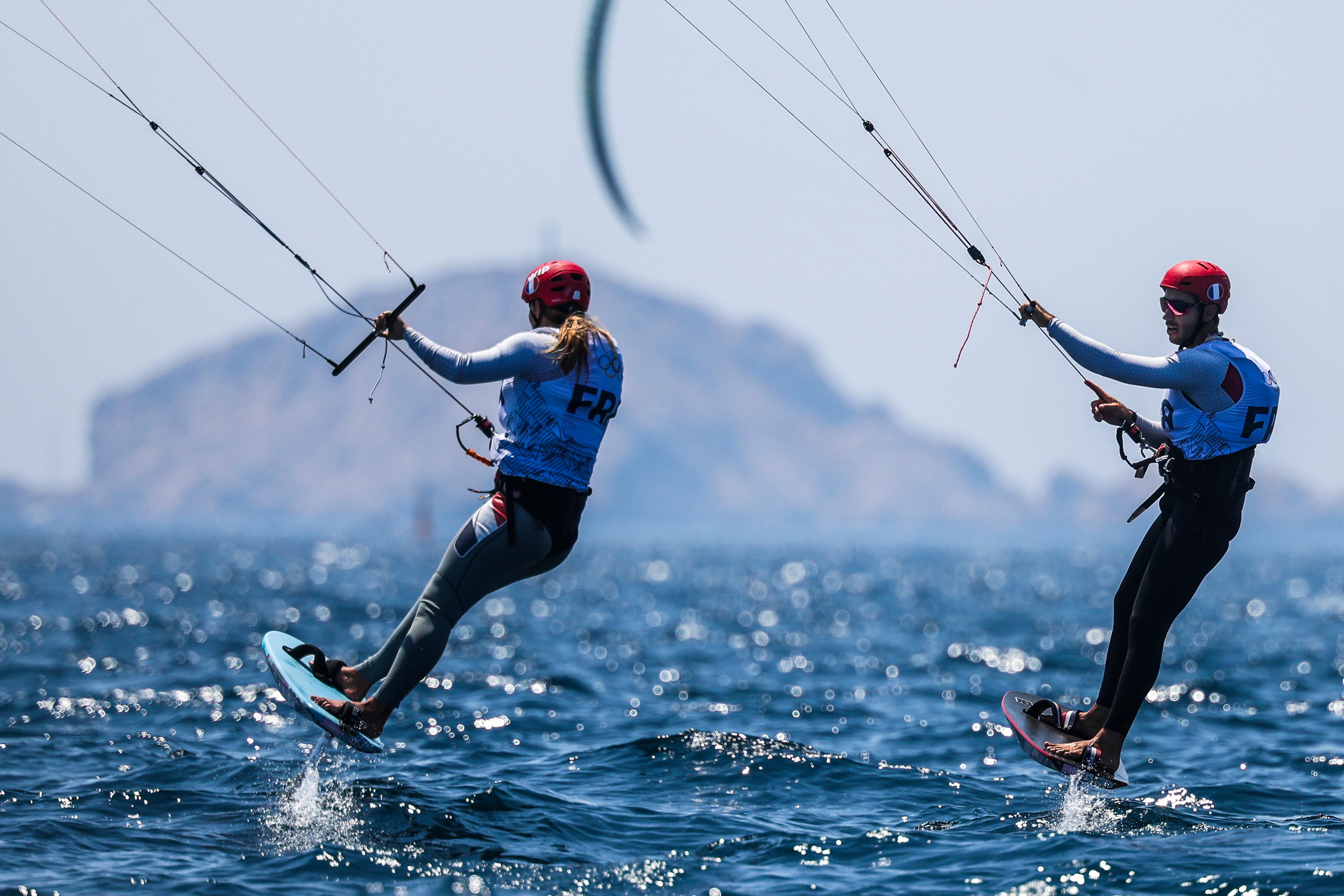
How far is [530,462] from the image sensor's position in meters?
8.14

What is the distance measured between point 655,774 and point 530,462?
3359mm

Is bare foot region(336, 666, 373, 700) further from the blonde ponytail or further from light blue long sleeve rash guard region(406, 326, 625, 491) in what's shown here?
the blonde ponytail

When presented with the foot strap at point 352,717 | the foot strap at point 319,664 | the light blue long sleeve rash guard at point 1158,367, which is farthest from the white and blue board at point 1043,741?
the foot strap at point 319,664

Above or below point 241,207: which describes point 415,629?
below

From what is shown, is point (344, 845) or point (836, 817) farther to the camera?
point (836, 817)

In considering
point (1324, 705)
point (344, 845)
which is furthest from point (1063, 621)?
Answer: point (344, 845)

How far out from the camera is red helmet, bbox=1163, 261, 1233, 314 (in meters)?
8.20

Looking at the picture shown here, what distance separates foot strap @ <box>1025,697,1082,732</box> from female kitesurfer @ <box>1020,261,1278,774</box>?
408mm

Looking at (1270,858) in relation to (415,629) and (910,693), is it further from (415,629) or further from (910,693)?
(910,693)

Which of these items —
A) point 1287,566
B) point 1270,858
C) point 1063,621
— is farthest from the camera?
point 1287,566

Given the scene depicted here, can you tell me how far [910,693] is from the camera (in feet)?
56.1

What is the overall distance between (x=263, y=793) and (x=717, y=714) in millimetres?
6365

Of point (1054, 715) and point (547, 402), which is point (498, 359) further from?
point (1054, 715)

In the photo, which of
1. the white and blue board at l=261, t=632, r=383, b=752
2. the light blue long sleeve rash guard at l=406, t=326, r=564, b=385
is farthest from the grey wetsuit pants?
the light blue long sleeve rash guard at l=406, t=326, r=564, b=385
